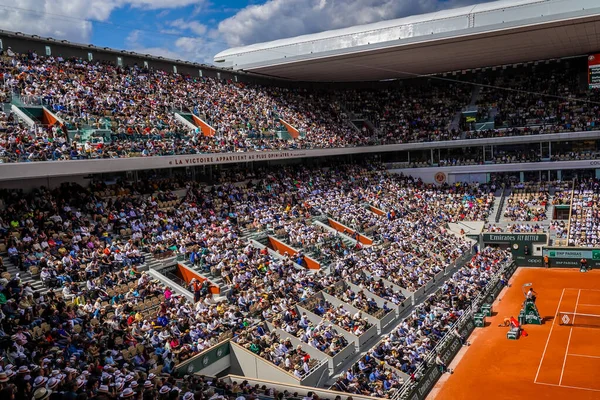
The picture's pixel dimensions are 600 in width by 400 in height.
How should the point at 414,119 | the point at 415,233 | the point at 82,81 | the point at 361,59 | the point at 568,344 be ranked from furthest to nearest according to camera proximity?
1. the point at 414,119
2. the point at 361,59
3. the point at 415,233
4. the point at 82,81
5. the point at 568,344

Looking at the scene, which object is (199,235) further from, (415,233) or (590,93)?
(590,93)

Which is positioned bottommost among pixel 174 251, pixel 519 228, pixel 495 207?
pixel 519 228

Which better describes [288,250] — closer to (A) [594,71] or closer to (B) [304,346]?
(B) [304,346]

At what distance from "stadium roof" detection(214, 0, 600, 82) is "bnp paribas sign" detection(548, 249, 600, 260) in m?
15.8

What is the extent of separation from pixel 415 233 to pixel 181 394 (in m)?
27.1

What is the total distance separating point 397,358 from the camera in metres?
Result: 21.2

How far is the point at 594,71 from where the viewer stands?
46.5m

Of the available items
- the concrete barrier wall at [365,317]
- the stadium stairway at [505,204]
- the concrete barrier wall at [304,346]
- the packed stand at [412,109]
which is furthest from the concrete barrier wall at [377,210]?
the concrete barrier wall at [304,346]

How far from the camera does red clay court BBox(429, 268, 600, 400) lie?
68.3ft

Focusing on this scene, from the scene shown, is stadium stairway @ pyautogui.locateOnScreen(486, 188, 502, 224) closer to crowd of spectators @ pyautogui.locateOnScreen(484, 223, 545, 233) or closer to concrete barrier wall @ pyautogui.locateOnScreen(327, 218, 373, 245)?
crowd of spectators @ pyautogui.locateOnScreen(484, 223, 545, 233)

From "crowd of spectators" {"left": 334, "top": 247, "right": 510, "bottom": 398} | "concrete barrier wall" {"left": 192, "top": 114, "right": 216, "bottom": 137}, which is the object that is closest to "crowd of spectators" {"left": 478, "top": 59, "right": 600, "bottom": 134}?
"crowd of spectators" {"left": 334, "top": 247, "right": 510, "bottom": 398}

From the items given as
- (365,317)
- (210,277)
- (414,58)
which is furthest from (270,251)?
(414,58)

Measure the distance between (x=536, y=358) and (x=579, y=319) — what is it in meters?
6.33

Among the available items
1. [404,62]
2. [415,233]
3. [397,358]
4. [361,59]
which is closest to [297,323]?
[397,358]
